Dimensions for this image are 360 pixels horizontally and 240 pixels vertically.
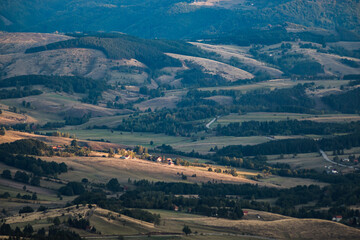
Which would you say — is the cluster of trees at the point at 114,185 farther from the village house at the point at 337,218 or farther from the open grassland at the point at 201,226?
the village house at the point at 337,218

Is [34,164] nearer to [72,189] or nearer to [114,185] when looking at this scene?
[72,189]

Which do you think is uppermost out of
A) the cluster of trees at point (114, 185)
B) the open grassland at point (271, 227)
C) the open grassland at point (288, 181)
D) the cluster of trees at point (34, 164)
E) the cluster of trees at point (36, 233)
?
the cluster of trees at point (34, 164)

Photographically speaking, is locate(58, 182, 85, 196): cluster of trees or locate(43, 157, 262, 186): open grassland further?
locate(43, 157, 262, 186): open grassland

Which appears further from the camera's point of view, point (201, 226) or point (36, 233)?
point (201, 226)

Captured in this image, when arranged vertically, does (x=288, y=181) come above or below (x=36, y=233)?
above

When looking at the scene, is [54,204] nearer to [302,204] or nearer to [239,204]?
[239,204]

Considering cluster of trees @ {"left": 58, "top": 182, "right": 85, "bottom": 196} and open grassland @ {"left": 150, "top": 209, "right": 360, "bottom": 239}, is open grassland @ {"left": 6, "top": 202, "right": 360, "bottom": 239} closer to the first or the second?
open grassland @ {"left": 150, "top": 209, "right": 360, "bottom": 239}

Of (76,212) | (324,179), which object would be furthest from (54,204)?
(324,179)

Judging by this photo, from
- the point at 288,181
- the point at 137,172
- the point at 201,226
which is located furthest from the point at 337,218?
the point at 137,172

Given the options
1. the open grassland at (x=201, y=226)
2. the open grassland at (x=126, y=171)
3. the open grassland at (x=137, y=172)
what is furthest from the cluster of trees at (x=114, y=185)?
the open grassland at (x=201, y=226)

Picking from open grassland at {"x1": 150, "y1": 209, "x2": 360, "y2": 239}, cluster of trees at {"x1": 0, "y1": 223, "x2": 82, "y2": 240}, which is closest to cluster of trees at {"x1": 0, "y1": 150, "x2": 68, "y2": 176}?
open grassland at {"x1": 150, "y1": 209, "x2": 360, "y2": 239}

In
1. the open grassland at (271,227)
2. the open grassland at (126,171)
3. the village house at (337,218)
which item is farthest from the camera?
the open grassland at (126,171)

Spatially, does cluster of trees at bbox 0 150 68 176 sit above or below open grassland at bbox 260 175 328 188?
above
